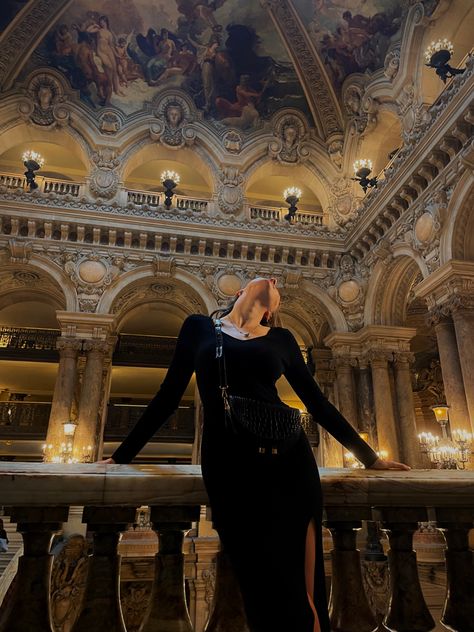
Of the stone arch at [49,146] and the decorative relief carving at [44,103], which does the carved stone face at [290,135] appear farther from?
the decorative relief carving at [44,103]

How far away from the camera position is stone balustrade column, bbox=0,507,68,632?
4.75ft

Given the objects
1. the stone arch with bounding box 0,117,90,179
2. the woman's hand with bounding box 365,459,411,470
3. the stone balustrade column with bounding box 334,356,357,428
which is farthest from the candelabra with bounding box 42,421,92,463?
the woman's hand with bounding box 365,459,411,470

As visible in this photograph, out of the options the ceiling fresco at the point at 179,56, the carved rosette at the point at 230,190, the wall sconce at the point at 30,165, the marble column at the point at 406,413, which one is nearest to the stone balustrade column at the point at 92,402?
the wall sconce at the point at 30,165

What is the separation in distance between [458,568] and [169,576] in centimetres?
112

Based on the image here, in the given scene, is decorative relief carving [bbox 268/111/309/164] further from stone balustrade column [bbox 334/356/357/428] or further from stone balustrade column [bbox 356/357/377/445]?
stone balustrade column [bbox 356/357/377/445]

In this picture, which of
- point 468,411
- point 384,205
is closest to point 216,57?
point 384,205

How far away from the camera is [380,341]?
521 inches

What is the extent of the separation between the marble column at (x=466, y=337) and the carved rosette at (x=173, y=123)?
11020 millimetres

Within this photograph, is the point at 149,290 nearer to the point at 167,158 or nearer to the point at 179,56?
the point at 167,158

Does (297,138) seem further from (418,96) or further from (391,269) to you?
(391,269)

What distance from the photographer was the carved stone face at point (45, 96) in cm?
1520

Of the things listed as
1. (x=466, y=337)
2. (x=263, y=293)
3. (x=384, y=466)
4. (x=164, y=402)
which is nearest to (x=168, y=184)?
(x=466, y=337)

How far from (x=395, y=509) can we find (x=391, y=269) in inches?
478

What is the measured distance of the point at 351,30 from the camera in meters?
14.7
